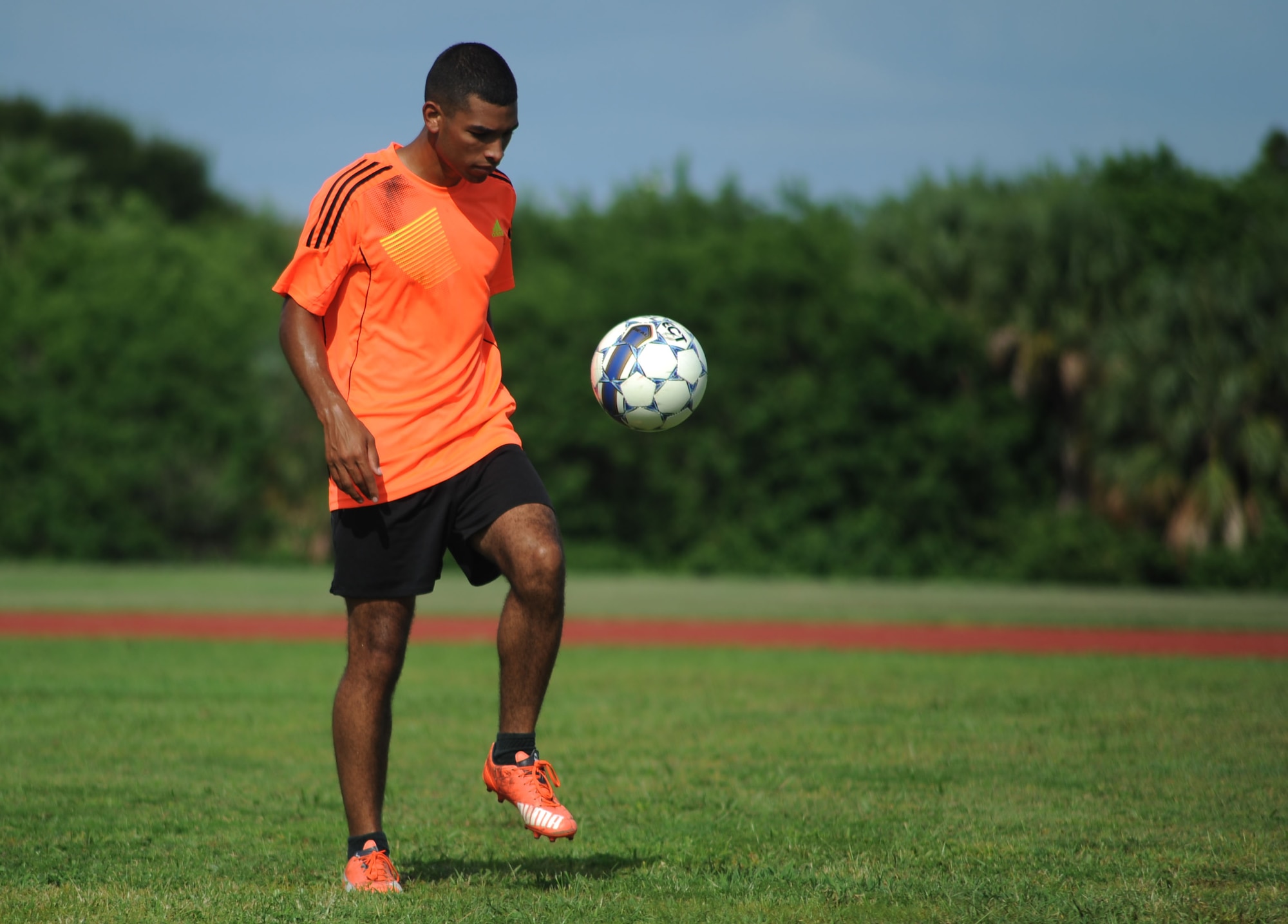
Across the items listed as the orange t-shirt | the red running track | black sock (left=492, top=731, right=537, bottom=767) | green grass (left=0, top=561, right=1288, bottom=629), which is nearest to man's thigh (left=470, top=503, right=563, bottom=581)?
the orange t-shirt

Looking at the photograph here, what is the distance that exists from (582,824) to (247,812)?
147 centimetres

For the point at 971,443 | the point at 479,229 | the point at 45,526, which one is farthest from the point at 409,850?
the point at 45,526

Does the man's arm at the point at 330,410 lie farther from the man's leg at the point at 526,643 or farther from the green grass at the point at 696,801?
the green grass at the point at 696,801

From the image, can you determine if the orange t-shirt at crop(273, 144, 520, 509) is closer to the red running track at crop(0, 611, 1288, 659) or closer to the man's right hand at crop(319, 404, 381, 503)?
the man's right hand at crop(319, 404, 381, 503)

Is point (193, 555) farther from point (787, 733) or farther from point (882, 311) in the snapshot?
point (787, 733)

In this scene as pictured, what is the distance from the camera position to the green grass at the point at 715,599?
19.3m

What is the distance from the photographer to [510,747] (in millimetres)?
4824

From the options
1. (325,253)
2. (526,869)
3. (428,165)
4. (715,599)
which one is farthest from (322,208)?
Result: (715,599)

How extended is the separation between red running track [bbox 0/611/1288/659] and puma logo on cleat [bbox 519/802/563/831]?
10379mm

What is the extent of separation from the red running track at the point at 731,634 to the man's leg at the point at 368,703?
33.6 feet

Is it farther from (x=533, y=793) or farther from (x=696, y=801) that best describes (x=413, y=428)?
(x=696, y=801)

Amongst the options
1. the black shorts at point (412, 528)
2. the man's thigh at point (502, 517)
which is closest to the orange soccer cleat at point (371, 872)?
the black shorts at point (412, 528)

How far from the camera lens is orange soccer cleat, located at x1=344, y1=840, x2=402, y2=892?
4.76m

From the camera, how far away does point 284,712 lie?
32.6 ft
